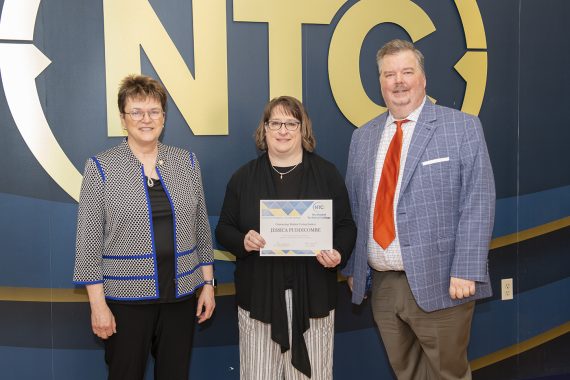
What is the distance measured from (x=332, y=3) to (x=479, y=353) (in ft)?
7.95

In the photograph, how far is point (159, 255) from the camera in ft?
7.29

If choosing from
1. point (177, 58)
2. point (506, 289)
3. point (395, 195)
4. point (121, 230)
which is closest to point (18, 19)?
point (177, 58)

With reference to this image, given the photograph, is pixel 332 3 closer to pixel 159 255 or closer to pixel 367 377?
pixel 159 255

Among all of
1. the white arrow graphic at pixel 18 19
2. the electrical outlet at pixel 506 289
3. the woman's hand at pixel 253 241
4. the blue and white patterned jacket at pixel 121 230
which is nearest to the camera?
the blue and white patterned jacket at pixel 121 230

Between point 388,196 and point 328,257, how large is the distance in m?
0.37

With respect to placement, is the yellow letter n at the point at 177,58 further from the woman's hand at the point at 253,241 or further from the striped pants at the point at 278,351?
the striped pants at the point at 278,351

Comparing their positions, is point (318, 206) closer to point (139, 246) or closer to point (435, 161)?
point (435, 161)

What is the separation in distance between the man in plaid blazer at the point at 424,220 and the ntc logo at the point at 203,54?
75 centimetres

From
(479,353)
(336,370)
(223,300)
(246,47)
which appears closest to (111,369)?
(223,300)

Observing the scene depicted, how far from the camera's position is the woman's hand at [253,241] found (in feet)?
7.43

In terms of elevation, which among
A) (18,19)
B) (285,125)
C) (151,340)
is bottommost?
(151,340)

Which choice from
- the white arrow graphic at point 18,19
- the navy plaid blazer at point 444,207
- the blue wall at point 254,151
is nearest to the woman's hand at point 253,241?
the navy plaid blazer at point 444,207

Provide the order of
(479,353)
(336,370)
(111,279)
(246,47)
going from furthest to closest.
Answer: (479,353) → (336,370) → (246,47) → (111,279)

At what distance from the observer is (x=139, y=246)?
86.0 inches
